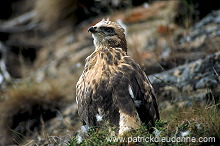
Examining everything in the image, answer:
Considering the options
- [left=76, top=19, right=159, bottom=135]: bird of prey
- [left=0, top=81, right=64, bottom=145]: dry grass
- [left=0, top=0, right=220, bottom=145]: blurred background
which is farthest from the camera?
[left=0, top=81, right=64, bottom=145]: dry grass

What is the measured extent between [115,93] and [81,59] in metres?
5.23

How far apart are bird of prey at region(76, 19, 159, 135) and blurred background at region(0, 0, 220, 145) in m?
0.42

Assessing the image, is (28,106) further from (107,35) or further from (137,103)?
Result: (137,103)

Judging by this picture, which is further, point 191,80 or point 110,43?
point 191,80

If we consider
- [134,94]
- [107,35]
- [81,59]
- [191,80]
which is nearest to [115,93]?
[134,94]

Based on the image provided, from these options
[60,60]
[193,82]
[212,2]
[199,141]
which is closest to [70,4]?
[60,60]

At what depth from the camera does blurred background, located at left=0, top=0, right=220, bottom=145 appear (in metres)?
5.10

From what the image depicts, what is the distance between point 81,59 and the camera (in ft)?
29.1

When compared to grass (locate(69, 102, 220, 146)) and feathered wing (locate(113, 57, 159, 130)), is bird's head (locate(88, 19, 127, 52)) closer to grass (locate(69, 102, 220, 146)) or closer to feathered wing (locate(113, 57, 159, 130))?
feathered wing (locate(113, 57, 159, 130))

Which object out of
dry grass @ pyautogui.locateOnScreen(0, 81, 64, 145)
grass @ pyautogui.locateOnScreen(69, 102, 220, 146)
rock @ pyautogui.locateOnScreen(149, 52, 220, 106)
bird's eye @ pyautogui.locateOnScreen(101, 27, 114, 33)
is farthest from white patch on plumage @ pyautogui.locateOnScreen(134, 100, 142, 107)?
dry grass @ pyautogui.locateOnScreen(0, 81, 64, 145)

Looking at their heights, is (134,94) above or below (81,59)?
above

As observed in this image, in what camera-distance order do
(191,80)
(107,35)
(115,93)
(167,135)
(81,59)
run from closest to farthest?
1. (167,135)
2. (115,93)
3. (107,35)
4. (191,80)
5. (81,59)

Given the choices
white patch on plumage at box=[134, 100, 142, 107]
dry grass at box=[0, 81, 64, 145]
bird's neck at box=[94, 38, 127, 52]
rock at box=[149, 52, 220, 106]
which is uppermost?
bird's neck at box=[94, 38, 127, 52]

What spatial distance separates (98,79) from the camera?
3.79 m
